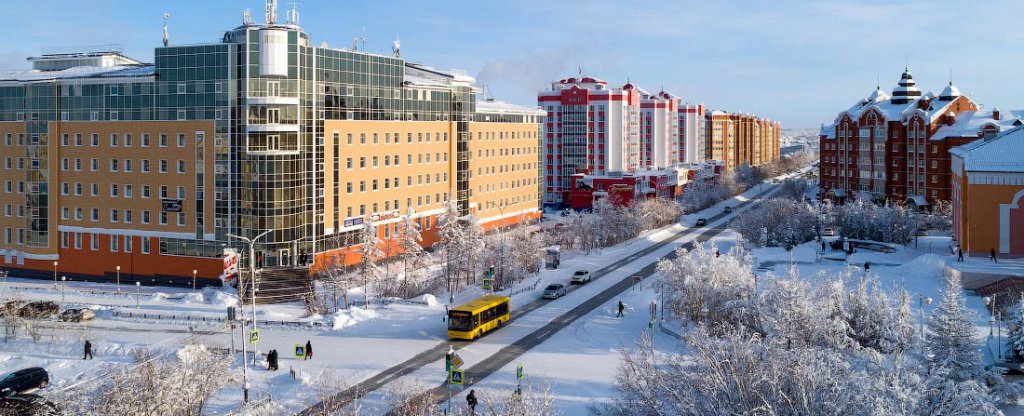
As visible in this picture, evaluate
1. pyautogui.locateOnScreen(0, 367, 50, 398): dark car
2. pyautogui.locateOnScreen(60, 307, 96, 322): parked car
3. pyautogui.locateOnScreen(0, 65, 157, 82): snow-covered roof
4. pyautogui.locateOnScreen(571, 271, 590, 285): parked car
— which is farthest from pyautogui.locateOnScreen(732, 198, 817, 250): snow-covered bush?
pyautogui.locateOnScreen(0, 367, 50, 398): dark car

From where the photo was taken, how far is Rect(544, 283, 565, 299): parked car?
173 feet

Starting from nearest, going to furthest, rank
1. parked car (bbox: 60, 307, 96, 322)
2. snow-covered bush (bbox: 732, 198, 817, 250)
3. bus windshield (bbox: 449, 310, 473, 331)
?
1. bus windshield (bbox: 449, 310, 473, 331)
2. parked car (bbox: 60, 307, 96, 322)
3. snow-covered bush (bbox: 732, 198, 817, 250)

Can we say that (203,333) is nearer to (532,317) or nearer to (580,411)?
(532,317)

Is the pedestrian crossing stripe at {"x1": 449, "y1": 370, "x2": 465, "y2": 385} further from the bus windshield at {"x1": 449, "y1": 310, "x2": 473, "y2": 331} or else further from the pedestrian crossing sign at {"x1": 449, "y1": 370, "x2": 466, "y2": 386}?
the bus windshield at {"x1": 449, "y1": 310, "x2": 473, "y2": 331}

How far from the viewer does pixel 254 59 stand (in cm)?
5509

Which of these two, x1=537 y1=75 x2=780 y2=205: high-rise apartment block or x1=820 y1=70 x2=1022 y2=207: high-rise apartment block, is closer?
x1=820 y1=70 x2=1022 y2=207: high-rise apartment block

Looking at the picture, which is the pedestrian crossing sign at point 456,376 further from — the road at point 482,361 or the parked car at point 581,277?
the parked car at point 581,277

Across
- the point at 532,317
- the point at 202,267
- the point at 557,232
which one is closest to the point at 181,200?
the point at 202,267

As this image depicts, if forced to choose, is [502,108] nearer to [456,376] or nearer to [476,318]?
[476,318]

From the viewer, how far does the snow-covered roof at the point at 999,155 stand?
54.7 m

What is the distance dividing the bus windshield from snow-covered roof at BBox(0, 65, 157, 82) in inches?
1222

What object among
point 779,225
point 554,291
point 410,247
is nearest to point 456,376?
point 554,291

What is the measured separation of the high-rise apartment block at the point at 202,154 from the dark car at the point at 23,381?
23.1m

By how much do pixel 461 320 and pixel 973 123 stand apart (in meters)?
64.2
